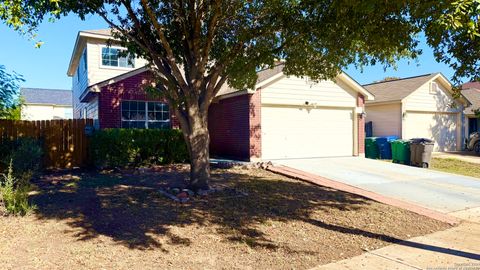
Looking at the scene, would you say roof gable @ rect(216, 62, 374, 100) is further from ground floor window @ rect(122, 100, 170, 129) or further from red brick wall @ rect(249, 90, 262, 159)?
ground floor window @ rect(122, 100, 170, 129)

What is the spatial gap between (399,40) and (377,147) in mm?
12278

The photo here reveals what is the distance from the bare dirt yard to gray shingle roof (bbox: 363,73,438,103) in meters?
13.7

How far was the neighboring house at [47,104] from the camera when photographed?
1527 inches

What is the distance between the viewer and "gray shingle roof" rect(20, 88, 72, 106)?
3994cm

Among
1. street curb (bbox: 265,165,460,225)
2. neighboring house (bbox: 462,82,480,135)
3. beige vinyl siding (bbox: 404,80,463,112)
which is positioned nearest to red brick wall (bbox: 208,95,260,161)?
street curb (bbox: 265,165,460,225)

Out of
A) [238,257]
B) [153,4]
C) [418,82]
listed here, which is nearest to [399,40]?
[238,257]

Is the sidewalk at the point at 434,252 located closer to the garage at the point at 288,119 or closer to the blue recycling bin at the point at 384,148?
the garage at the point at 288,119

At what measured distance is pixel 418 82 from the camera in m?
21.8

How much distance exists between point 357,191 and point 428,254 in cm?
426

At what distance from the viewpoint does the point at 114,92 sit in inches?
589

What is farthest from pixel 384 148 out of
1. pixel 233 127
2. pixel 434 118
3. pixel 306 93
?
pixel 233 127

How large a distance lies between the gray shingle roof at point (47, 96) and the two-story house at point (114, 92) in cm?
2506

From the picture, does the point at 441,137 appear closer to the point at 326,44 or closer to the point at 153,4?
the point at 326,44

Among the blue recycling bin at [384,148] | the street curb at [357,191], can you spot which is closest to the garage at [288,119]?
the blue recycling bin at [384,148]
